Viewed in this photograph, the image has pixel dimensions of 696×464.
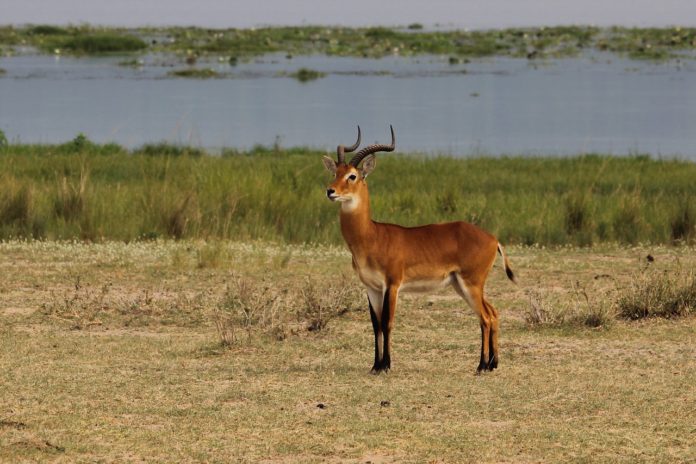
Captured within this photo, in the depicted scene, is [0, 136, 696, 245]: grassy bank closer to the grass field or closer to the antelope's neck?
the grass field

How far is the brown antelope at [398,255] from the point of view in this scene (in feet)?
31.5

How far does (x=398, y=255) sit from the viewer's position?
379 inches

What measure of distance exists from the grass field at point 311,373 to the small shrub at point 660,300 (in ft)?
0.40

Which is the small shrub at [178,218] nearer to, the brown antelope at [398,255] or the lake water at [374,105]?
the lake water at [374,105]

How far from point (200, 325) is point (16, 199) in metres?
7.25

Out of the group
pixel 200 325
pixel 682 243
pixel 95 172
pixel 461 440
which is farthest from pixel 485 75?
pixel 461 440

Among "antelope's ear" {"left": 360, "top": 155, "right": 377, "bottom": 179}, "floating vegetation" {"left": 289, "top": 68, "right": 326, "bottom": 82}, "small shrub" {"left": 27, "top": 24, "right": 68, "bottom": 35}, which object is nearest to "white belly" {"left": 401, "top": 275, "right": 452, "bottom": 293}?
"antelope's ear" {"left": 360, "top": 155, "right": 377, "bottom": 179}

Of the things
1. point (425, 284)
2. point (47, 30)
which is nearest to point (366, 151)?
point (425, 284)

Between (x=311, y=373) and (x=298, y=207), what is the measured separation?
33.0 ft

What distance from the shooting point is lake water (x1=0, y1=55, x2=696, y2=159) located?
126 feet

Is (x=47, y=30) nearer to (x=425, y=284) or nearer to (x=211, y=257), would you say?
(x=211, y=257)

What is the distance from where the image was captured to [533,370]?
33.3 ft

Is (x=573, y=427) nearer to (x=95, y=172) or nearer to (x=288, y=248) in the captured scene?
(x=288, y=248)

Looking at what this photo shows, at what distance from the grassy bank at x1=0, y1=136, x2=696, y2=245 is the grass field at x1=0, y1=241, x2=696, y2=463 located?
9.41 ft
